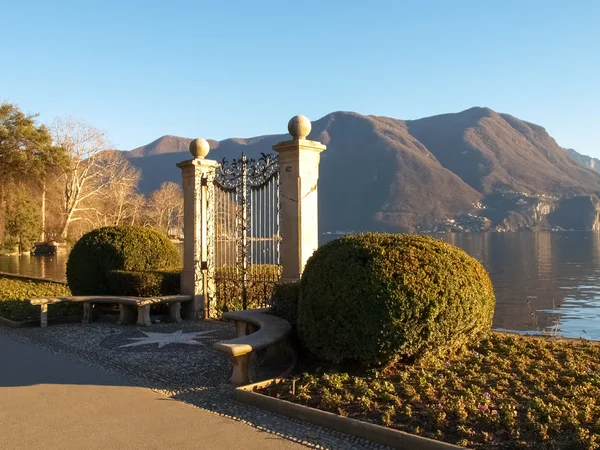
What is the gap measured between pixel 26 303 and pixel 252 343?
8.47 m

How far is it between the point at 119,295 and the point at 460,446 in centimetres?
906

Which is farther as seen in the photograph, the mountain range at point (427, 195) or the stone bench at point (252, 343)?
the mountain range at point (427, 195)

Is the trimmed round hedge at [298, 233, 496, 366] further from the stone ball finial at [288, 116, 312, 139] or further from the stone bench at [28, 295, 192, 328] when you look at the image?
the stone bench at [28, 295, 192, 328]

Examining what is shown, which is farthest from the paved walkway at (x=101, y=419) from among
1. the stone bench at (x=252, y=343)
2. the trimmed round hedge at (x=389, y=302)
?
the trimmed round hedge at (x=389, y=302)

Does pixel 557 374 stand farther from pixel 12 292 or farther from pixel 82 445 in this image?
pixel 12 292

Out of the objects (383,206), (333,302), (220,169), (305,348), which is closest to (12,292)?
(220,169)

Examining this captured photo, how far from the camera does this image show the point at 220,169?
11.8 meters

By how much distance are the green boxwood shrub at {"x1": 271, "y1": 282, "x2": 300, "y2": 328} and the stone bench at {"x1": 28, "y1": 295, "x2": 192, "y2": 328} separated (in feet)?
11.0

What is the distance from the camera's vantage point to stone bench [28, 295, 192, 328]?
35.5 ft

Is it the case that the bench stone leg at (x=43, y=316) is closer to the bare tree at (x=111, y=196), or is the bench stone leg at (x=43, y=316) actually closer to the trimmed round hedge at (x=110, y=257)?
the trimmed round hedge at (x=110, y=257)

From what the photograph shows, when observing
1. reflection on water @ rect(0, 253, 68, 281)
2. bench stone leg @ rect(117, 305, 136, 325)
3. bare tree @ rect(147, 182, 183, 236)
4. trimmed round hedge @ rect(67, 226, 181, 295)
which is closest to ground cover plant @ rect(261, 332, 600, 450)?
bench stone leg @ rect(117, 305, 136, 325)

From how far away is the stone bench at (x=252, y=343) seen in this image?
6375 mm

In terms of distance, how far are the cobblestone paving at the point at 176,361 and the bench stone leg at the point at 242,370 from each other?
0.47 ft

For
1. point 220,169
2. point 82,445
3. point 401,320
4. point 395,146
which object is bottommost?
point 82,445
